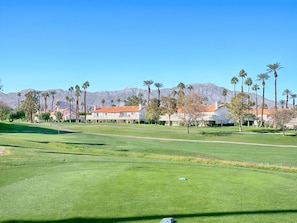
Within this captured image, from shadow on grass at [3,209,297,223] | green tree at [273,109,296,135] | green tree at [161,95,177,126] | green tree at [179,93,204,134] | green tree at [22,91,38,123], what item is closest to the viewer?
shadow on grass at [3,209,297,223]

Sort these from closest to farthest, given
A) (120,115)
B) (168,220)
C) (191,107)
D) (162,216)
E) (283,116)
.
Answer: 1. (168,220)
2. (162,216)
3. (283,116)
4. (191,107)
5. (120,115)

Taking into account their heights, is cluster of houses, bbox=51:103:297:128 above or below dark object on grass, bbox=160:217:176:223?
above

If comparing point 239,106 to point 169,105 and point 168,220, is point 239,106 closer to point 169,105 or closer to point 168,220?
point 169,105

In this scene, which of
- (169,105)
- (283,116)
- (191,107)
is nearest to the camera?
(283,116)

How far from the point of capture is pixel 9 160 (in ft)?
63.1

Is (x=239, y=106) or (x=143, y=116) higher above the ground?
(x=239, y=106)

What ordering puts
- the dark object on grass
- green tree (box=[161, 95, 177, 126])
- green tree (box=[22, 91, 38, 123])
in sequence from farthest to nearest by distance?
green tree (box=[22, 91, 38, 123]), green tree (box=[161, 95, 177, 126]), the dark object on grass

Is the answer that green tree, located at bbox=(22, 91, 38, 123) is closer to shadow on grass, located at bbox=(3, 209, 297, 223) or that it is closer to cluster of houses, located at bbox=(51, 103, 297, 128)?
cluster of houses, located at bbox=(51, 103, 297, 128)

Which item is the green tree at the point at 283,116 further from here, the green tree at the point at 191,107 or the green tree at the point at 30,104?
the green tree at the point at 30,104

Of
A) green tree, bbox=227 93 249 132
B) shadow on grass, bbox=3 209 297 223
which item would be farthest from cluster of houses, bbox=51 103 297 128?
shadow on grass, bbox=3 209 297 223

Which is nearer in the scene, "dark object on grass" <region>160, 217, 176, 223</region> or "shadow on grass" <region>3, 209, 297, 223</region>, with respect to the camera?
"dark object on grass" <region>160, 217, 176, 223</region>

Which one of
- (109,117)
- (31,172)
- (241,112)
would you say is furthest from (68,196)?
(109,117)

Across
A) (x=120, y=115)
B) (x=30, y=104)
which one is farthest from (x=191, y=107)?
(x=30, y=104)

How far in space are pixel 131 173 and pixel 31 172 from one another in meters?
4.16
